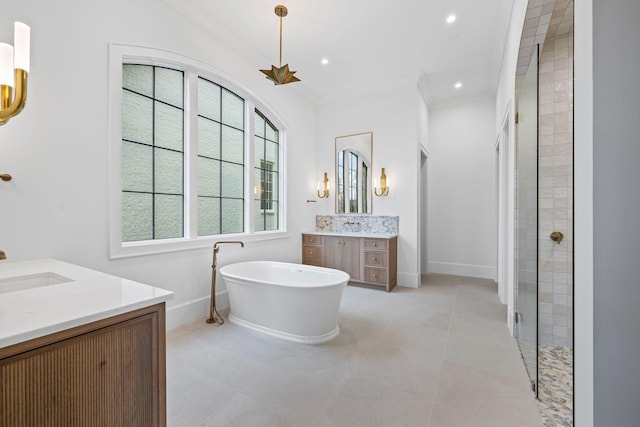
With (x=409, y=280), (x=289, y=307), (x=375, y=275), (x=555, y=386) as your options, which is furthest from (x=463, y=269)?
(x=289, y=307)

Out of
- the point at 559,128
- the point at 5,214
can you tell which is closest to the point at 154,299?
the point at 5,214

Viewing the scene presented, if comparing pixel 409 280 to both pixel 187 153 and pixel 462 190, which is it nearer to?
pixel 462 190

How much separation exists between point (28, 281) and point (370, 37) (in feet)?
Answer: 12.7

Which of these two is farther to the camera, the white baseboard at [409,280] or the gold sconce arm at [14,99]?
the white baseboard at [409,280]

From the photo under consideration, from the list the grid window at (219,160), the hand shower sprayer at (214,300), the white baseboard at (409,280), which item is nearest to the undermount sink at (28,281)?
the hand shower sprayer at (214,300)

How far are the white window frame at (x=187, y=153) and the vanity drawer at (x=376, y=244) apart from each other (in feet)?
4.26

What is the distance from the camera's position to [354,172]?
16.1 feet

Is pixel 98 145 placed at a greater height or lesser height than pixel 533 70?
lesser

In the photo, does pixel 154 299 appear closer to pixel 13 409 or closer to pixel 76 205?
pixel 13 409

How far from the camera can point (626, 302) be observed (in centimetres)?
62

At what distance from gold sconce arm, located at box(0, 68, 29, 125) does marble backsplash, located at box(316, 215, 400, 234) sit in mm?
4273

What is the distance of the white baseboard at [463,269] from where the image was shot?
5.00 meters

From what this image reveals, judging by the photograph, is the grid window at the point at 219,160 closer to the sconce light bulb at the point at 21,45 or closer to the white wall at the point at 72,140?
the white wall at the point at 72,140

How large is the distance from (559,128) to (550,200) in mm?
630
